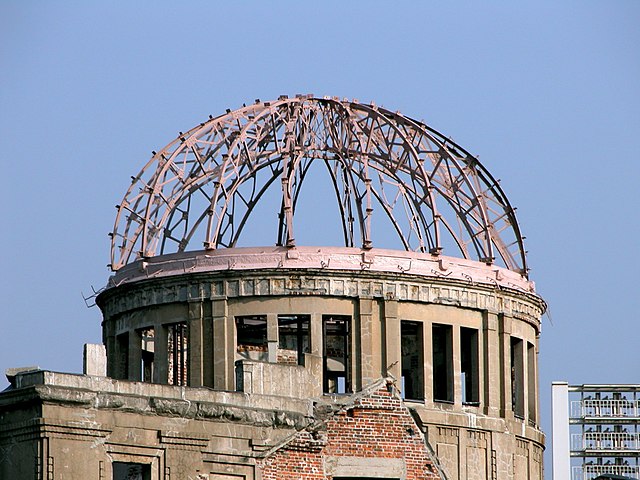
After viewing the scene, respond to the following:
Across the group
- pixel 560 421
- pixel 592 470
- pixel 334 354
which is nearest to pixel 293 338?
pixel 334 354

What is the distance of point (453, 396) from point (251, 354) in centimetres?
622

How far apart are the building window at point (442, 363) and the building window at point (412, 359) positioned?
2.09 feet

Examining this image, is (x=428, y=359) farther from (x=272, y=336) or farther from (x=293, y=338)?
(x=293, y=338)

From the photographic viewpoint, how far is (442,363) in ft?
221

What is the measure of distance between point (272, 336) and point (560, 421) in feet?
112

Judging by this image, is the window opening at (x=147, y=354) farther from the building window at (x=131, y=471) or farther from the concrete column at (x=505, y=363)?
the building window at (x=131, y=471)

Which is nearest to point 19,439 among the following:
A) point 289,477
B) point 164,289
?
point 289,477

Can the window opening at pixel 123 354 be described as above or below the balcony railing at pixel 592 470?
above

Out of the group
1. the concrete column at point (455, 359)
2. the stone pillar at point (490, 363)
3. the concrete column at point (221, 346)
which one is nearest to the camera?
the concrete column at point (221, 346)

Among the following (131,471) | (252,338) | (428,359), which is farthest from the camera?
(252,338)

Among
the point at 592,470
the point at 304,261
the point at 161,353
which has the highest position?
the point at 304,261

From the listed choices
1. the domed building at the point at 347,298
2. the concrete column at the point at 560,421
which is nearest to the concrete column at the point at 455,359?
the domed building at the point at 347,298

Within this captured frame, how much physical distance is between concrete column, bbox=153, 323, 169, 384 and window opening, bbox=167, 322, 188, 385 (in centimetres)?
28

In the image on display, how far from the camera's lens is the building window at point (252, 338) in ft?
215
